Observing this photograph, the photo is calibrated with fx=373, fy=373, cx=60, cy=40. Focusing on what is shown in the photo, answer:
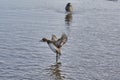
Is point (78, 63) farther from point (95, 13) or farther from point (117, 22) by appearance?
point (95, 13)

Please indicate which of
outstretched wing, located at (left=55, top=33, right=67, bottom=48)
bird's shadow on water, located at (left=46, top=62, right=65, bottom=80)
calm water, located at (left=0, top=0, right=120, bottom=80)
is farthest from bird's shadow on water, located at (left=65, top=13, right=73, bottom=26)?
bird's shadow on water, located at (left=46, top=62, right=65, bottom=80)

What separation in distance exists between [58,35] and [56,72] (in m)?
8.54

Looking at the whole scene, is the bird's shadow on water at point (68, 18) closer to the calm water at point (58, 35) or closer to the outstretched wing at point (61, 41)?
the calm water at point (58, 35)

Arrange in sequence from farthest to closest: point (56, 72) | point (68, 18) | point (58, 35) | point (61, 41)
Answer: point (68, 18) < point (58, 35) < point (61, 41) < point (56, 72)

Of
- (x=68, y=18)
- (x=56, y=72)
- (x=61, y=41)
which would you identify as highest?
(x=68, y=18)

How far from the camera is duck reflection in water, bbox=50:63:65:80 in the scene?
17.7 meters

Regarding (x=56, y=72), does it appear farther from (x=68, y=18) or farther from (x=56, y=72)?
(x=68, y=18)

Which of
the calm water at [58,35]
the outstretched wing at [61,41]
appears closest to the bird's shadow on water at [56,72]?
the calm water at [58,35]

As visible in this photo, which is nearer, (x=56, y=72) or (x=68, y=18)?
(x=56, y=72)

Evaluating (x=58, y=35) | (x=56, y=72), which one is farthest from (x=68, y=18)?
(x=56, y=72)

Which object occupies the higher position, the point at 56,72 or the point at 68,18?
the point at 68,18

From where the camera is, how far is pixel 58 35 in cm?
2692

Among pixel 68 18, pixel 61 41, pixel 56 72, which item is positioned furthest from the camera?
pixel 68 18

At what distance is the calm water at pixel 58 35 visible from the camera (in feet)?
59.9
